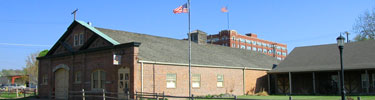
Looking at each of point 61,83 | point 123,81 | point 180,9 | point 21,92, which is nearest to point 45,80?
point 61,83

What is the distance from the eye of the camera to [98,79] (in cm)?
2520

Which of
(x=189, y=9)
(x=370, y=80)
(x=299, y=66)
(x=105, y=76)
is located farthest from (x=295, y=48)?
(x=105, y=76)

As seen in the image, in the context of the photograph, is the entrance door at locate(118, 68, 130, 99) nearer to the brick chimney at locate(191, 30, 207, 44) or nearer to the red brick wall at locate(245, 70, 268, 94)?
the red brick wall at locate(245, 70, 268, 94)

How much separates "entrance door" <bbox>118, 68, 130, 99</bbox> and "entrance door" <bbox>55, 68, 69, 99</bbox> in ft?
23.1

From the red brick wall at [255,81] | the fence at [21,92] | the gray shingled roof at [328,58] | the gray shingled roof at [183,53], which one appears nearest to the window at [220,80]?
the gray shingled roof at [183,53]

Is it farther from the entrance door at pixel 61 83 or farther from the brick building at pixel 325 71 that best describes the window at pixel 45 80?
the brick building at pixel 325 71

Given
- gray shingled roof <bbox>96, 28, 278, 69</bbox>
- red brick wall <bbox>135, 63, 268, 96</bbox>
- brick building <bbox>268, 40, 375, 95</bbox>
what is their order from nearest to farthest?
red brick wall <bbox>135, 63, 268, 96</bbox>
gray shingled roof <bbox>96, 28, 278, 69</bbox>
brick building <bbox>268, 40, 375, 95</bbox>

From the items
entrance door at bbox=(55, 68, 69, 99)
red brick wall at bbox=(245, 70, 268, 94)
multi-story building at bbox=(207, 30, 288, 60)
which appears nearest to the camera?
entrance door at bbox=(55, 68, 69, 99)

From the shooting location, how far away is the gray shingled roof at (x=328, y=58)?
29.5 m

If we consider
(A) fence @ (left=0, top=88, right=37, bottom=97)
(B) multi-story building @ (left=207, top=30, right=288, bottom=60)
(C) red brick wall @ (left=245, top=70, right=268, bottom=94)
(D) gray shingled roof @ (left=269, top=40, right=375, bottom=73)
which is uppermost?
(B) multi-story building @ (left=207, top=30, right=288, bottom=60)

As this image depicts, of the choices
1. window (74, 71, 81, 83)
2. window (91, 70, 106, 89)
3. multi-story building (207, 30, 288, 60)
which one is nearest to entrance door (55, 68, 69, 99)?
window (74, 71, 81, 83)

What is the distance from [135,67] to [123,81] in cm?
159

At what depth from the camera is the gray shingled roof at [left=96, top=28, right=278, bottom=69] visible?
26170 mm

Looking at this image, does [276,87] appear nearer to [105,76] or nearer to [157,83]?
[157,83]
